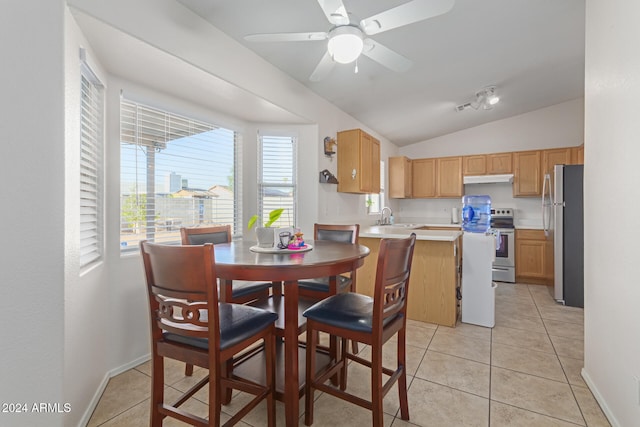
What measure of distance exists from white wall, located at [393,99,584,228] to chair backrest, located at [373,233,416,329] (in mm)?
4193

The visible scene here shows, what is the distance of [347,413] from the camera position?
5.34ft

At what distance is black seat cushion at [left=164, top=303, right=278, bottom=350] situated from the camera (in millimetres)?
1239

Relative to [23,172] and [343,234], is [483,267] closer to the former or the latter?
[343,234]

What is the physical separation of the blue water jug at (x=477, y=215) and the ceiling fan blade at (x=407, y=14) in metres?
2.20

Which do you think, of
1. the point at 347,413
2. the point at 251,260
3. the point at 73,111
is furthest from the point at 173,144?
the point at 347,413

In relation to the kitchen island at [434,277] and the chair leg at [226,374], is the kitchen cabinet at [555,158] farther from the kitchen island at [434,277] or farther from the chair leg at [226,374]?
the chair leg at [226,374]

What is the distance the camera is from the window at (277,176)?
3.25m

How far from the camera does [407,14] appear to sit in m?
1.50

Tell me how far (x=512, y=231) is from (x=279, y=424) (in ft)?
14.9

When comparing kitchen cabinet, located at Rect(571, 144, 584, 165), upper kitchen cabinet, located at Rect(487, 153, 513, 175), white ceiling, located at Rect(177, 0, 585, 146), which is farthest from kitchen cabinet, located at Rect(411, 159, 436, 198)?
kitchen cabinet, located at Rect(571, 144, 584, 165)

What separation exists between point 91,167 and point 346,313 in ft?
5.82

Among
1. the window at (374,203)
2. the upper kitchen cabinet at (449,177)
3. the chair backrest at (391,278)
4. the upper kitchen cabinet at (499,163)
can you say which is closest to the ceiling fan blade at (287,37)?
the chair backrest at (391,278)

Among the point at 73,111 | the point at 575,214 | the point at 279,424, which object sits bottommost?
the point at 279,424

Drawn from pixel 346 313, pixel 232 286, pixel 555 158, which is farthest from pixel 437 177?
pixel 346 313
